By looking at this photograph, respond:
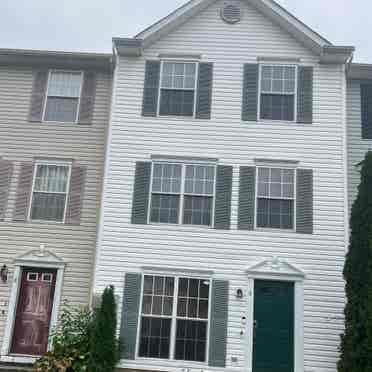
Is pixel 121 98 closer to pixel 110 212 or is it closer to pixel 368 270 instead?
pixel 110 212

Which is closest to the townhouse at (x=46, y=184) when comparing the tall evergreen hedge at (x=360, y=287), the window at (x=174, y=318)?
the window at (x=174, y=318)

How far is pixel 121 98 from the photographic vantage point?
11.4 meters

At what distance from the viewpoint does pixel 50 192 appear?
11820 millimetres

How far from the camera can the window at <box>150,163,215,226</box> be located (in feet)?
35.1

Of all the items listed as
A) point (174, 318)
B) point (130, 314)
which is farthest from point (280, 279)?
point (130, 314)

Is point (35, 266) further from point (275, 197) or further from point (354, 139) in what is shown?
point (354, 139)

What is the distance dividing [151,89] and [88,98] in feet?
6.47

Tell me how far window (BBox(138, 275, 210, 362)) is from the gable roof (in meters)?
5.74

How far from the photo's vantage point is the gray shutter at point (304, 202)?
1041cm

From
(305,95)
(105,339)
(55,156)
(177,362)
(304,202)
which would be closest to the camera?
(105,339)

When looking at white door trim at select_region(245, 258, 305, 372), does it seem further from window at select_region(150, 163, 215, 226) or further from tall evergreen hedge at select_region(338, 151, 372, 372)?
window at select_region(150, 163, 215, 226)

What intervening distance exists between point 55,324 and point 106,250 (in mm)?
2242

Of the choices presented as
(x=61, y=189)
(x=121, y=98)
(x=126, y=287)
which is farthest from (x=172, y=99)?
(x=126, y=287)

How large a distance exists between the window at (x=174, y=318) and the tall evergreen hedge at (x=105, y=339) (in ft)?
2.53
